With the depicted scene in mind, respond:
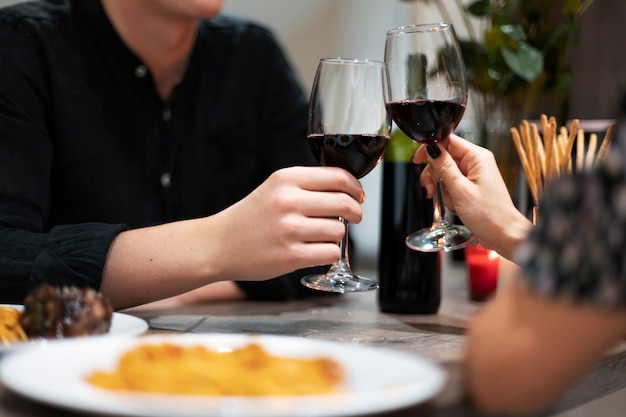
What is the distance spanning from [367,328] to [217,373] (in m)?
0.62

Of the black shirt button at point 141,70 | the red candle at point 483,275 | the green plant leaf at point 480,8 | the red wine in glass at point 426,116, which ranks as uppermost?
the green plant leaf at point 480,8

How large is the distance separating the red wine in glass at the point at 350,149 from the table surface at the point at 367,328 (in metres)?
0.25

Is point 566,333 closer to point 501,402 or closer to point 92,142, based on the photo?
point 501,402

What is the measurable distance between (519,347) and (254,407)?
21 cm

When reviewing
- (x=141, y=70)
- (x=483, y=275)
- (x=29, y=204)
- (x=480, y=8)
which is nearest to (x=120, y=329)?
(x=29, y=204)

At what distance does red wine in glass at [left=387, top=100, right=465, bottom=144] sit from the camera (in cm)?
114

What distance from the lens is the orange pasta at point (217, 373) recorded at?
59 cm

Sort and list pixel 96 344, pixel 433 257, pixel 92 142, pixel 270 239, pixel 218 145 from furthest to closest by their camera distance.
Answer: pixel 218 145
pixel 92 142
pixel 433 257
pixel 270 239
pixel 96 344

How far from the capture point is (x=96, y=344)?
711 millimetres

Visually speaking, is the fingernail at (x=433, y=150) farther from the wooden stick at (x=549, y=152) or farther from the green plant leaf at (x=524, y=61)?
the green plant leaf at (x=524, y=61)

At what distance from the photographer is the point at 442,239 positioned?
121cm

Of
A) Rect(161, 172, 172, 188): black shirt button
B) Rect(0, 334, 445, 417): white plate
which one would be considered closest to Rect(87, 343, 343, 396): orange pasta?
Rect(0, 334, 445, 417): white plate

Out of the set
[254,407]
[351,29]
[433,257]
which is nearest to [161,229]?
[433,257]

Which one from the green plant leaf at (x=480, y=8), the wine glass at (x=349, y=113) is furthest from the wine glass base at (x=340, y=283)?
the green plant leaf at (x=480, y=8)
